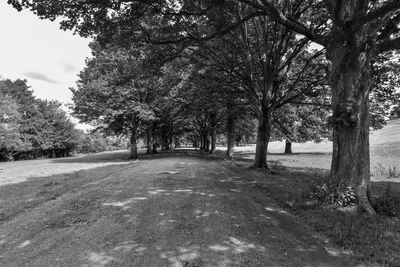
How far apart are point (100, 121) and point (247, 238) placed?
85.1ft

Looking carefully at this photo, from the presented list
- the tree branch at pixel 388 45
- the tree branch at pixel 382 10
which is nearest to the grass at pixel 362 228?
the tree branch at pixel 388 45

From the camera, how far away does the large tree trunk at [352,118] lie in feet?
25.1

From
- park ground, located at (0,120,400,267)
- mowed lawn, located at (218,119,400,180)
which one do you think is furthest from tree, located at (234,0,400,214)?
mowed lawn, located at (218,119,400,180)

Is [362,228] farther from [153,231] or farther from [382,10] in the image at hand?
[382,10]

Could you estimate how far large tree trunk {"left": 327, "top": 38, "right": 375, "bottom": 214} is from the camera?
764cm

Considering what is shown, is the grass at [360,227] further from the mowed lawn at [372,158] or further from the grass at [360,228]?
the mowed lawn at [372,158]

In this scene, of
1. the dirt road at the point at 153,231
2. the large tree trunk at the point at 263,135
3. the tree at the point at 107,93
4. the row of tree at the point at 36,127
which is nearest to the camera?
the dirt road at the point at 153,231

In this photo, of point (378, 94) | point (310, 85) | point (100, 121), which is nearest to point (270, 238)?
point (310, 85)

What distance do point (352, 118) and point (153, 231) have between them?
6746 mm

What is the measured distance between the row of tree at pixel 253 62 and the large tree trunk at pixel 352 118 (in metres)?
0.03

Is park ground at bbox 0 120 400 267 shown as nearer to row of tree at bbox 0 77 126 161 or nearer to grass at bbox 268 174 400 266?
grass at bbox 268 174 400 266

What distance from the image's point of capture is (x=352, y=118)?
25.1 ft

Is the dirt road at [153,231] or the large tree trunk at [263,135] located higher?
the large tree trunk at [263,135]

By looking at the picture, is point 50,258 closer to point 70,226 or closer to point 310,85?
point 70,226
